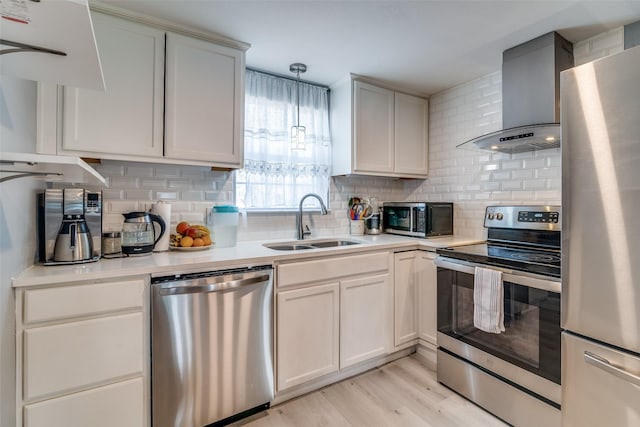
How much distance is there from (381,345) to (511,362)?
2.69ft

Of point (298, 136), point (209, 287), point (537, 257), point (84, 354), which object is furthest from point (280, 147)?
point (537, 257)

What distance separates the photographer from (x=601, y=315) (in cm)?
116

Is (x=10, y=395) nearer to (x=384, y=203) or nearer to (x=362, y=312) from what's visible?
(x=362, y=312)

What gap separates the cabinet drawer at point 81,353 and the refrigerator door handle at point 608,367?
1904mm

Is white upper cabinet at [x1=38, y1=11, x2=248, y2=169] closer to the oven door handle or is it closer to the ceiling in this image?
the ceiling

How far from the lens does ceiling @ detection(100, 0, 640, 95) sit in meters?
1.62

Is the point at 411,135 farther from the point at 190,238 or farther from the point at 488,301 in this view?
the point at 190,238

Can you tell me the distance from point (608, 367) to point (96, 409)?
207 cm

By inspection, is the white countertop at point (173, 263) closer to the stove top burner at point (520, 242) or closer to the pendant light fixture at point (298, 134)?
the stove top burner at point (520, 242)

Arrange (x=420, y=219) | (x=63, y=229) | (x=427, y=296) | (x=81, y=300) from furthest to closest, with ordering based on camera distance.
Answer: (x=420, y=219), (x=427, y=296), (x=63, y=229), (x=81, y=300)

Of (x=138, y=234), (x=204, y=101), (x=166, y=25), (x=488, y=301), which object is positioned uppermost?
(x=166, y=25)

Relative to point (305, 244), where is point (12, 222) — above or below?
above

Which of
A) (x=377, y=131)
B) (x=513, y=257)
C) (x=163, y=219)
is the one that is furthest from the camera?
(x=377, y=131)

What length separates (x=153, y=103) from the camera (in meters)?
1.74
